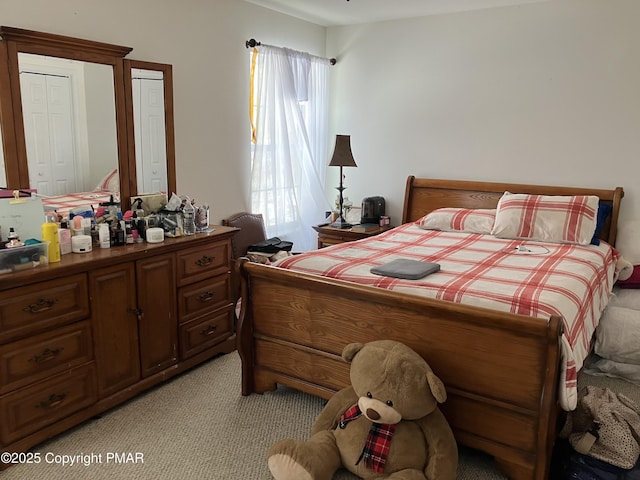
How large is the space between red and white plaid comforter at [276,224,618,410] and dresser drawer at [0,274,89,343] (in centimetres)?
97

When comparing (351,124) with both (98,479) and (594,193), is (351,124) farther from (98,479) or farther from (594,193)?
(98,479)

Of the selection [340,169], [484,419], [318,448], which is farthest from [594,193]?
[318,448]

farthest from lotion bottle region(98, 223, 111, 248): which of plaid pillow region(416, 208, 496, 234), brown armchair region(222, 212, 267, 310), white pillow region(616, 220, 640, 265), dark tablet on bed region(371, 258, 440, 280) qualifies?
white pillow region(616, 220, 640, 265)

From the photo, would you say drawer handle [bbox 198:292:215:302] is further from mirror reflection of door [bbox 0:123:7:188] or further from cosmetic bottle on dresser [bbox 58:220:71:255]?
mirror reflection of door [bbox 0:123:7:188]

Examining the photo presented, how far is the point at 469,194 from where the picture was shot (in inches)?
161

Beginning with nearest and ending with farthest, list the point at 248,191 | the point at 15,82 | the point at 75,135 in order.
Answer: the point at 15,82
the point at 75,135
the point at 248,191

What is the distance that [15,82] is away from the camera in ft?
7.86

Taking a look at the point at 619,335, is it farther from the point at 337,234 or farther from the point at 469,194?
the point at 337,234

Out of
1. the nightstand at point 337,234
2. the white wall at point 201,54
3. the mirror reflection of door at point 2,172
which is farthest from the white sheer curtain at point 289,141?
the mirror reflection of door at point 2,172

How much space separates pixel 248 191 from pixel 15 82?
72.2 inches

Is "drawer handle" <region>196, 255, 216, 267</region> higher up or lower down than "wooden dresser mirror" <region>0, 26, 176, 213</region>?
lower down

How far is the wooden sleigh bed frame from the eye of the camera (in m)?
1.93

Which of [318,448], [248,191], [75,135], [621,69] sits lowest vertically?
[318,448]

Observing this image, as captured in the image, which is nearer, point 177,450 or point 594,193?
point 177,450
